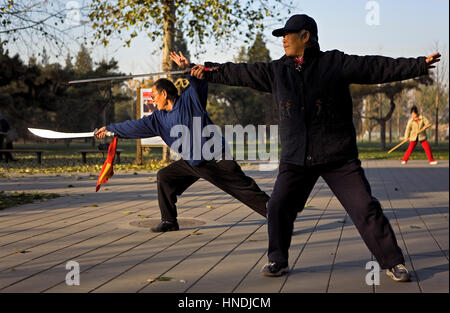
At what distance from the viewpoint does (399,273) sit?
4.59 m

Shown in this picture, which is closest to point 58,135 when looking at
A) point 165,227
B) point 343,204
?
point 165,227

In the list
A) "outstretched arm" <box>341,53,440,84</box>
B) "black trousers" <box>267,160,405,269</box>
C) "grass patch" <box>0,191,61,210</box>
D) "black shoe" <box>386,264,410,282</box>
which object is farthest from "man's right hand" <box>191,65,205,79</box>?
"grass patch" <box>0,191,61,210</box>

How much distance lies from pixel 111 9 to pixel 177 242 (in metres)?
15.0

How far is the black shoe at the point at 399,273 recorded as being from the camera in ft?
15.0

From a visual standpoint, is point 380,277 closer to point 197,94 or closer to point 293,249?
point 293,249

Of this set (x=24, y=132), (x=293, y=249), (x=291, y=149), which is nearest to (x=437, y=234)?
(x=293, y=249)

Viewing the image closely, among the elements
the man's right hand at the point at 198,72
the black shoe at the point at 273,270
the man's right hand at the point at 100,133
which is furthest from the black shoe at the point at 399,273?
the man's right hand at the point at 100,133

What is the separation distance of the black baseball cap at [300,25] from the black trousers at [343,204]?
1.09 m

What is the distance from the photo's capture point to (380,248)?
15.4ft

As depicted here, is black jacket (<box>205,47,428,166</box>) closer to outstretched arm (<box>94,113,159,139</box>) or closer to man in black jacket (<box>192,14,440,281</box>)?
man in black jacket (<box>192,14,440,281</box>)

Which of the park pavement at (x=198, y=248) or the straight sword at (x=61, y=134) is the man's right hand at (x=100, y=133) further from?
the park pavement at (x=198, y=248)

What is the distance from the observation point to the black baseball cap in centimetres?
472

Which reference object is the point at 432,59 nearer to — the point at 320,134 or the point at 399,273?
the point at 320,134

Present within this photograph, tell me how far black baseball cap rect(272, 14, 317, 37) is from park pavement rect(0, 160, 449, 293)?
78.4 inches
